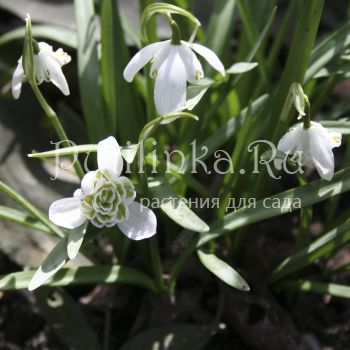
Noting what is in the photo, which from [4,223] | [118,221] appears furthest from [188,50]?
[4,223]

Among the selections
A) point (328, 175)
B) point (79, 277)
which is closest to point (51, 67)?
point (79, 277)

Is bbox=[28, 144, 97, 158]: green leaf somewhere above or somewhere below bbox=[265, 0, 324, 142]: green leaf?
below

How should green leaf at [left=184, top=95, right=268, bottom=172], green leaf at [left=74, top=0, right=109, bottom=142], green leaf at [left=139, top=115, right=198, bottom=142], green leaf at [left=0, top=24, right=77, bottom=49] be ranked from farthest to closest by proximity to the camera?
1. green leaf at [left=0, top=24, right=77, bottom=49]
2. green leaf at [left=74, top=0, right=109, bottom=142]
3. green leaf at [left=184, top=95, right=268, bottom=172]
4. green leaf at [left=139, top=115, right=198, bottom=142]

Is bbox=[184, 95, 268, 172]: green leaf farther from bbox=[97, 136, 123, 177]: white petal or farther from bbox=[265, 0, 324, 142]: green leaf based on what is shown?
bbox=[97, 136, 123, 177]: white petal

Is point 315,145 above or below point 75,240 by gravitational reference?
above

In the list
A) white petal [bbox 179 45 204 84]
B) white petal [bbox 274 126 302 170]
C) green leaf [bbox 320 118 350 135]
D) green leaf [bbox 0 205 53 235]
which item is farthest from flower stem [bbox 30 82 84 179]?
green leaf [bbox 320 118 350 135]

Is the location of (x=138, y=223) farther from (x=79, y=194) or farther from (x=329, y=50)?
(x=329, y=50)

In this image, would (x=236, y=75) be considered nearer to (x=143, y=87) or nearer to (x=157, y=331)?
(x=143, y=87)

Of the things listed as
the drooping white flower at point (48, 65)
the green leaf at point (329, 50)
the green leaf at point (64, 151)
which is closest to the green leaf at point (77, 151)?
the green leaf at point (64, 151)
